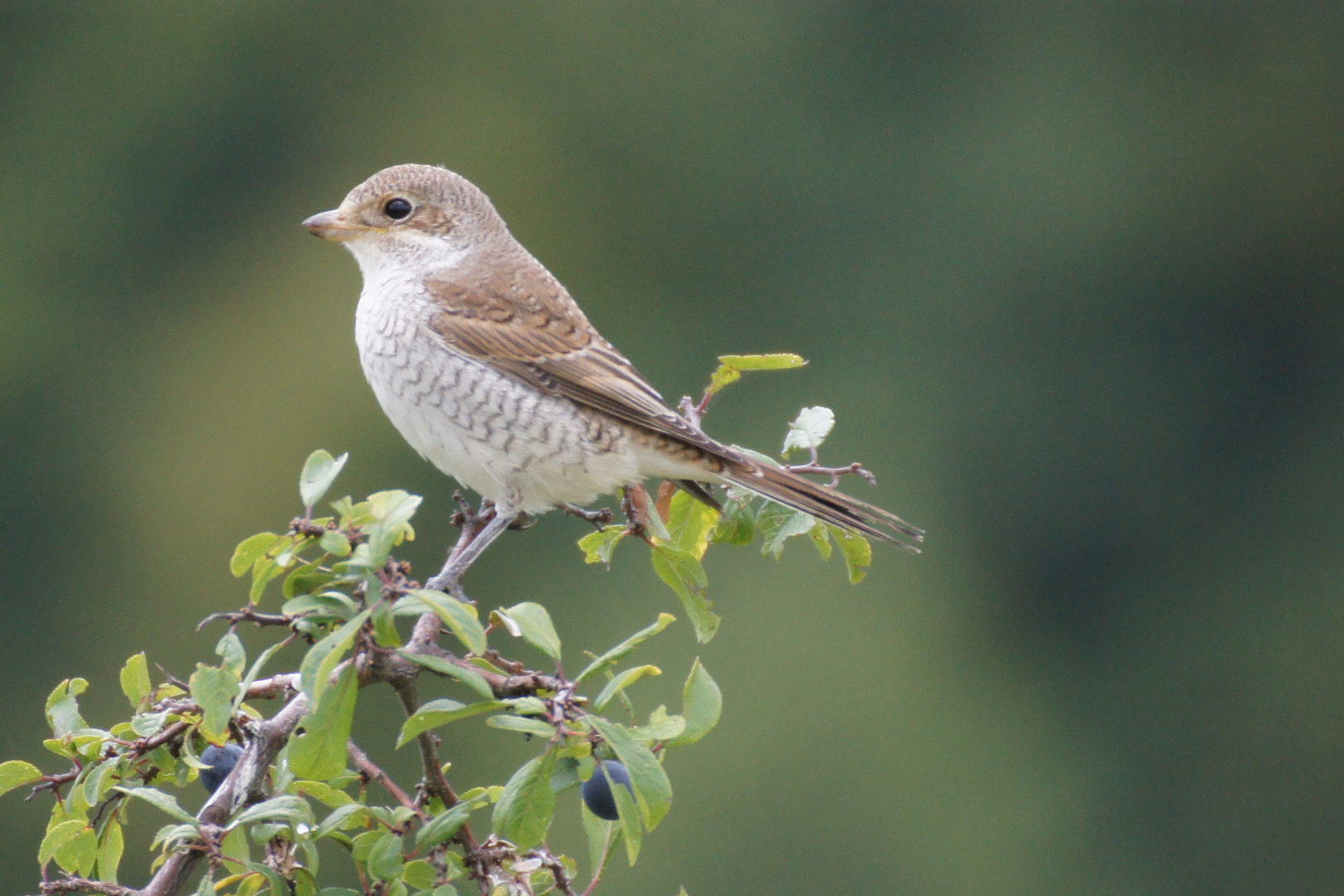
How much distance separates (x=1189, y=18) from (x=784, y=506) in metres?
17.1

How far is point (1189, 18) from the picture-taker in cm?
1819

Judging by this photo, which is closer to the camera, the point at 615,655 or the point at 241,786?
the point at 615,655

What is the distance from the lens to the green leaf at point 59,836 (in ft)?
7.15

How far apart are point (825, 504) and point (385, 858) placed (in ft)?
3.54

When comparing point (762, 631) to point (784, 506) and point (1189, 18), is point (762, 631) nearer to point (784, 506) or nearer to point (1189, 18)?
point (784, 506)

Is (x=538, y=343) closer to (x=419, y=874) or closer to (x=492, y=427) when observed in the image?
(x=492, y=427)

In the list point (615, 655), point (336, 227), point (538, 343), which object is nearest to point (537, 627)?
point (615, 655)

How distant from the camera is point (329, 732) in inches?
79.7

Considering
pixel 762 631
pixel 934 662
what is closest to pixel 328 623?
pixel 762 631

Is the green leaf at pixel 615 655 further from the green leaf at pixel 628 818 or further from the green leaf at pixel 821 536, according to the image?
the green leaf at pixel 821 536

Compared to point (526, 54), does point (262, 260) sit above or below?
below

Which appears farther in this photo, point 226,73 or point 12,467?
point 226,73

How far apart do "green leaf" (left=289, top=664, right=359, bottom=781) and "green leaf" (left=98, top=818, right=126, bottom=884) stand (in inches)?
15.4

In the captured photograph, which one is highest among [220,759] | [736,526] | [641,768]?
[736,526]
